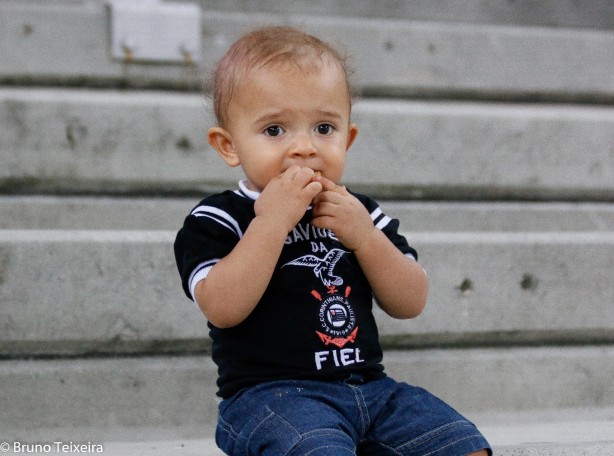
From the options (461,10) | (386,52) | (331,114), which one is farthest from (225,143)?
(461,10)

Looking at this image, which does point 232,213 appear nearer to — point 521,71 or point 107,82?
point 107,82

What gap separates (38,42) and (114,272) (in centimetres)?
77

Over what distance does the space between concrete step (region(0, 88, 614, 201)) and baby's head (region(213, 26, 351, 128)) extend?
0.90 m

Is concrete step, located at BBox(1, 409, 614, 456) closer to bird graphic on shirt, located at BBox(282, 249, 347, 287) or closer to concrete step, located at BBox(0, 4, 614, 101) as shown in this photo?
bird graphic on shirt, located at BBox(282, 249, 347, 287)

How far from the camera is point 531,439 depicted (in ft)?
8.27

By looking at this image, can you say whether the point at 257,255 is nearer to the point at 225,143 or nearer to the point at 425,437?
the point at 225,143

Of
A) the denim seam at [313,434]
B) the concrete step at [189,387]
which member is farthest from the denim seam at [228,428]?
the concrete step at [189,387]

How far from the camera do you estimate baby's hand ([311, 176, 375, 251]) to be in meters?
1.93

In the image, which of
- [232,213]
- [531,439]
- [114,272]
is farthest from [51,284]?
[531,439]

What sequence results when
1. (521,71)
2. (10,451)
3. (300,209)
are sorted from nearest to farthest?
(300,209), (10,451), (521,71)

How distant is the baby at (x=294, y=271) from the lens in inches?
74.0

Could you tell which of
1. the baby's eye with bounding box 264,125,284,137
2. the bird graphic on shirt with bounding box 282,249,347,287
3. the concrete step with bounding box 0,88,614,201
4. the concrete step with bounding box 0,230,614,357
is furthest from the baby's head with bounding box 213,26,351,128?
the concrete step with bounding box 0,88,614,201

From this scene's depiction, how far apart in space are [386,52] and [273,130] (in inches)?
53.5

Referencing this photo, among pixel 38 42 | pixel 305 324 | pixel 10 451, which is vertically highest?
pixel 38 42
